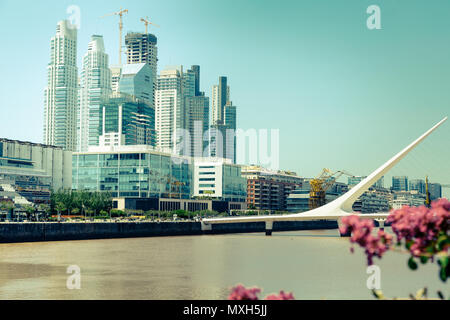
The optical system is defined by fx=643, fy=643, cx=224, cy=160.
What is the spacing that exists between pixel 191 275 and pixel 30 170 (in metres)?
83.5

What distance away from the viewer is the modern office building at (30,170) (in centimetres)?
10019

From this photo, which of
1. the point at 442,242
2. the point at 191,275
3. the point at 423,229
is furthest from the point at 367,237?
the point at 191,275

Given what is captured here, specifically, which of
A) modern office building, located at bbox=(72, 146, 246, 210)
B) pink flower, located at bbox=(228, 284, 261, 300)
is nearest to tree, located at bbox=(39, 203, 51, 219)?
modern office building, located at bbox=(72, 146, 246, 210)

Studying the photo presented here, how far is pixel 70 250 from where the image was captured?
173ft

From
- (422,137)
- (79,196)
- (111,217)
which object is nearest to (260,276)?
(422,137)

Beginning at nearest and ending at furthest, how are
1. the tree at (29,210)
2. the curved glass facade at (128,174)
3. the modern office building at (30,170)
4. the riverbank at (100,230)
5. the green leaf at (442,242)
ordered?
the green leaf at (442,242) < the riverbank at (100,230) < the tree at (29,210) < the modern office building at (30,170) < the curved glass facade at (128,174)

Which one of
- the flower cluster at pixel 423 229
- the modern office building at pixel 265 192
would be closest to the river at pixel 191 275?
the flower cluster at pixel 423 229

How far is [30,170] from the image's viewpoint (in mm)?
110812

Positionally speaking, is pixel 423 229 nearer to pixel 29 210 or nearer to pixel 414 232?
pixel 414 232

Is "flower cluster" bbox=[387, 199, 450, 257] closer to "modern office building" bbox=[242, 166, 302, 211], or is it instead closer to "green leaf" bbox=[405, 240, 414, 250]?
"green leaf" bbox=[405, 240, 414, 250]

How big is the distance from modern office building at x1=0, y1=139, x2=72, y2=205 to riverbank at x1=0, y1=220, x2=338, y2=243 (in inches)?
978

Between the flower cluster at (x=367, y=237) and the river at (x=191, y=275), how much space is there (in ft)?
66.1

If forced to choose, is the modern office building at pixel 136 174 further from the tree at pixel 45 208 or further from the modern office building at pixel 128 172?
the tree at pixel 45 208
